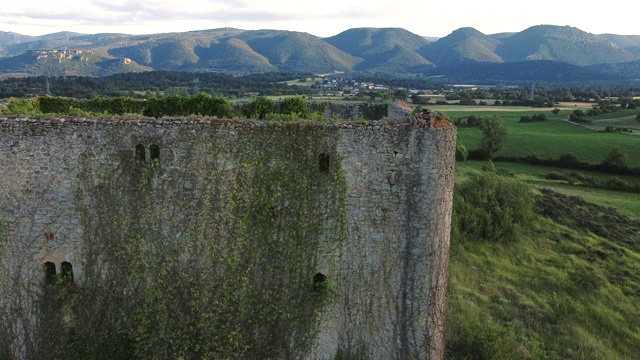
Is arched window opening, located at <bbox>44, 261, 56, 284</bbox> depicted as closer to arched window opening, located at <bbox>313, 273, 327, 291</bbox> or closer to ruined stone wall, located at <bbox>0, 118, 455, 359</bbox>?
ruined stone wall, located at <bbox>0, 118, 455, 359</bbox>

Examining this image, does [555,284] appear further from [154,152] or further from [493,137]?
[493,137]

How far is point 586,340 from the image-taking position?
65.0 ft

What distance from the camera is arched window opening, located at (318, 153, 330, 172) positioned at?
12953 millimetres

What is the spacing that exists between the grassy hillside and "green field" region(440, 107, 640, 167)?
2662cm

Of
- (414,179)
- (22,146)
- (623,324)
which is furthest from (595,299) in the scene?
(22,146)

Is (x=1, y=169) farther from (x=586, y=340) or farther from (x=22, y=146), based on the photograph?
(x=586, y=340)

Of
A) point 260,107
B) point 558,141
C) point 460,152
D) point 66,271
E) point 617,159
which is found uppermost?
point 260,107

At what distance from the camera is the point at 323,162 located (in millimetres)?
13023

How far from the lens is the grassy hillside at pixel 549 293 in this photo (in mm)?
18688

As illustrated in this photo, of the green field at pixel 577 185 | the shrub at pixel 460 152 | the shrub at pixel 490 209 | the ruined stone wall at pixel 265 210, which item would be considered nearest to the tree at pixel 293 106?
the ruined stone wall at pixel 265 210

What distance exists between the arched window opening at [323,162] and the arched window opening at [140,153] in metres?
4.88

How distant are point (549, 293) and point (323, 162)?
1834cm

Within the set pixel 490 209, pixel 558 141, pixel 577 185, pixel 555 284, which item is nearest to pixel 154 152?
pixel 555 284

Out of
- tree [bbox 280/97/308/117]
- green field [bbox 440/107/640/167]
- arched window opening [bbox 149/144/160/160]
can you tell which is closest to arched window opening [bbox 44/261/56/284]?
arched window opening [bbox 149/144/160/160]
